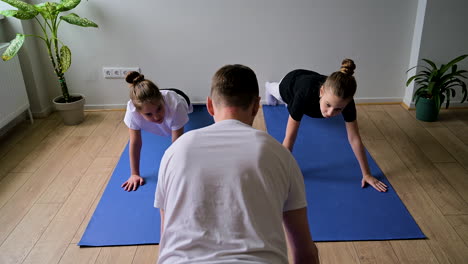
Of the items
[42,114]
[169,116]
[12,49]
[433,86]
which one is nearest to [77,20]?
[12,49]

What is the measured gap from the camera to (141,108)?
1.90 metres

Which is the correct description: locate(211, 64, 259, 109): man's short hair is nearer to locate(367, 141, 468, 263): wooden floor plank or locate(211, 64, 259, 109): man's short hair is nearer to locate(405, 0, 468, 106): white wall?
locate(367, 141, 468, 263): wooden floor plank

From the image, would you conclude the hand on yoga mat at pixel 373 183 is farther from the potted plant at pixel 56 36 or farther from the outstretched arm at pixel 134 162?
the potted plant at pixel 56 36

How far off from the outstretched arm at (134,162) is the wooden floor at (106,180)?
0.58ft

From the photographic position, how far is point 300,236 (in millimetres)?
1043

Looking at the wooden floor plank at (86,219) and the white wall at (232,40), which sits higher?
the white wall at (232,40)

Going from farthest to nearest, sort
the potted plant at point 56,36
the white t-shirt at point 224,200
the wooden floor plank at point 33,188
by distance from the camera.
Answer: the potted plant at point 56,36 < the wooden floor plank at point 33,188 < the white t-shirt at point 224,200

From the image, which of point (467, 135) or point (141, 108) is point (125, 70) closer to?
point (141, 108)

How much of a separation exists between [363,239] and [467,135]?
151cm

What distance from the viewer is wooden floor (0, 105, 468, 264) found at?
1.76 meters

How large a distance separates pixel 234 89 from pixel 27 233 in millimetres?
1494

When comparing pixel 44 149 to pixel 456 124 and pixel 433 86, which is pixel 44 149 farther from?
pixel 456 124

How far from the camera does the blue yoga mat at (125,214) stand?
6.04 ft

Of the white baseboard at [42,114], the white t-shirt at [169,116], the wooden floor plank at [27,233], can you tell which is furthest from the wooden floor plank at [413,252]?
the white baseboard at [42,114]
